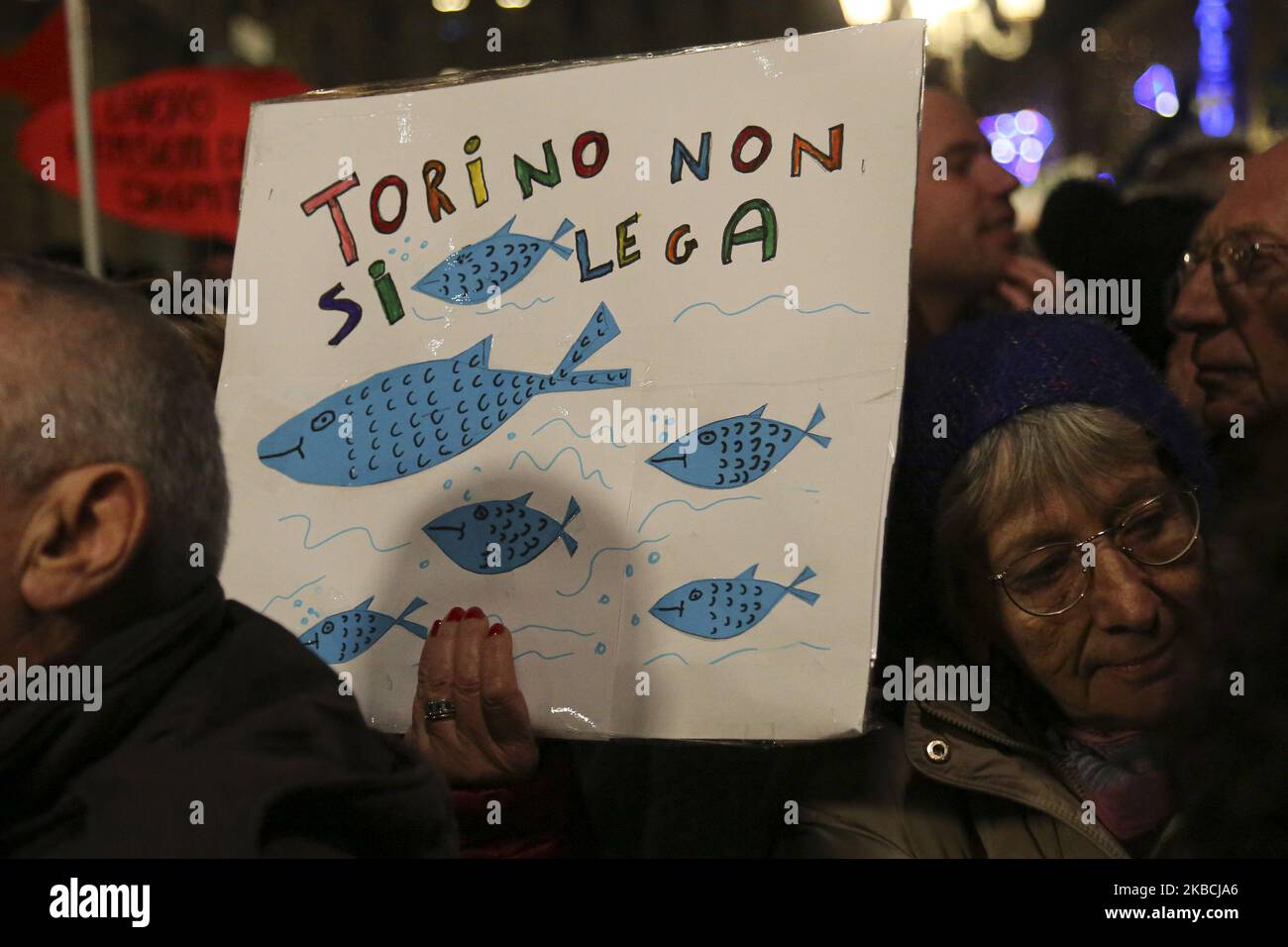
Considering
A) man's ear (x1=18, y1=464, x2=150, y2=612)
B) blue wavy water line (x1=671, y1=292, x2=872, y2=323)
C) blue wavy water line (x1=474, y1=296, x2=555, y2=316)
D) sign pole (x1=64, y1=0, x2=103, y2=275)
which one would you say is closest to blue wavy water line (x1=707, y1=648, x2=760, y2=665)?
blue wavy water line (x1=671, y1=292, x2=872, y2=323)

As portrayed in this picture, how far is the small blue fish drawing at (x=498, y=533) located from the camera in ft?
4.77

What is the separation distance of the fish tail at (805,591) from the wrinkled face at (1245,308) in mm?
695

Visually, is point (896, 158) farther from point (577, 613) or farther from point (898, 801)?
point (898, 801)

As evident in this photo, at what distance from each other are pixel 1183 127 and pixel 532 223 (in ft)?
20.8

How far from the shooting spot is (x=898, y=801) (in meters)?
1.42

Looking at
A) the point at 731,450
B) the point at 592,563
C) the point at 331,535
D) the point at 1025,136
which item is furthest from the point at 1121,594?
the point at 1025,136

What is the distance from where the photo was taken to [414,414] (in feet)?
5.07

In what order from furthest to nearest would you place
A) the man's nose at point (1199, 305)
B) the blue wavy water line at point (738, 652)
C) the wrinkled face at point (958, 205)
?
the wrinkled face at point (958, 205)
the man's nose at point (1199, 305)
the blue wavy water line at point (738, 652)

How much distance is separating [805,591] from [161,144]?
2.22m

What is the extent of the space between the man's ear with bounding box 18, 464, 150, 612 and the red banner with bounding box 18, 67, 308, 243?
1.88 metres

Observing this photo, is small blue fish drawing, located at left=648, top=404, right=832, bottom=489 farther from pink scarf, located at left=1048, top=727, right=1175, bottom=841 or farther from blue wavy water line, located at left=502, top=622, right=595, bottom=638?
pink scarf, located at left=1048, top=727, right=1175, bottom=841

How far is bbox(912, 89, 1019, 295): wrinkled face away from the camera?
6.20 feet

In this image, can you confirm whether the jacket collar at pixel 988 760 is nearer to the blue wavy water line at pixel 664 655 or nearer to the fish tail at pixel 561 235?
the blue wavy water line at pixel 664 655

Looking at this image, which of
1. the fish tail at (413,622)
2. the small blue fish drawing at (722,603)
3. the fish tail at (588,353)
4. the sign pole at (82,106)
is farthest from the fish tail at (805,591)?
the sign pole at (82,106)
